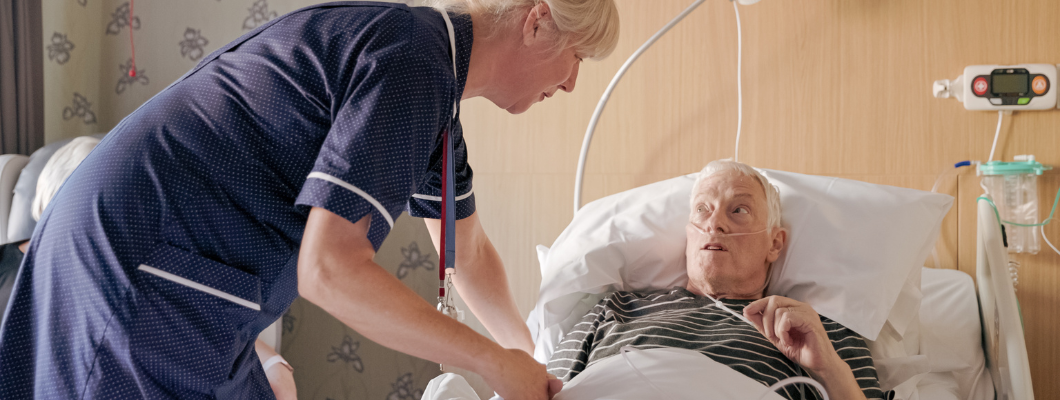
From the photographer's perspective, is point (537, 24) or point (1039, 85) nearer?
point (537, 24)

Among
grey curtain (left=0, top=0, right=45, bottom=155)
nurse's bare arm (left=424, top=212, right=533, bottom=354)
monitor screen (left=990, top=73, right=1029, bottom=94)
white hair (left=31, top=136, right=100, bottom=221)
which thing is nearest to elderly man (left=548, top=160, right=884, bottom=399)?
nurse's bare arm (left=424, top=212, right=533, bottom=354)

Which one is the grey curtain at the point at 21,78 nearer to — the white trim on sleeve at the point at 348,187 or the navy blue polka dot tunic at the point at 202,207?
the navy blue polka dot tunic at the point at 202,207

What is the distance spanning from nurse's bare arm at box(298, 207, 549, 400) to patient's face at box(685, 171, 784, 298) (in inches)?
33.4

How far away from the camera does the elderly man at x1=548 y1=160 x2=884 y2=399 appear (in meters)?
1.25

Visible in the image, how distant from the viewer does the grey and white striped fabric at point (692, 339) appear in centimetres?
133

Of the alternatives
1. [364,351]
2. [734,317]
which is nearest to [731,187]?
[734,317]

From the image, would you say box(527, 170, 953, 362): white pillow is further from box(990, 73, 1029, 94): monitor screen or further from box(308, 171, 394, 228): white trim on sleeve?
box(308, 171, 394, 228): white trim on sleeve

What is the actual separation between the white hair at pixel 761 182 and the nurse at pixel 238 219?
90 centimetres

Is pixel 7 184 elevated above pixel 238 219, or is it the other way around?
pixel 238 219

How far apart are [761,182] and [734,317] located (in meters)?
0.35

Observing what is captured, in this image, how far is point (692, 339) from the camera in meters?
1.40

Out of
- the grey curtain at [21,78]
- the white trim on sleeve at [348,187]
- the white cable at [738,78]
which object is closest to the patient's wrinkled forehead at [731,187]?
the white cable at [738,78]

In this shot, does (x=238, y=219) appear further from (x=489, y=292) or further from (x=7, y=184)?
(x=7, y=184)

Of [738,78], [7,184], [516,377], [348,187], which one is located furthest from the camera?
[7,184]
